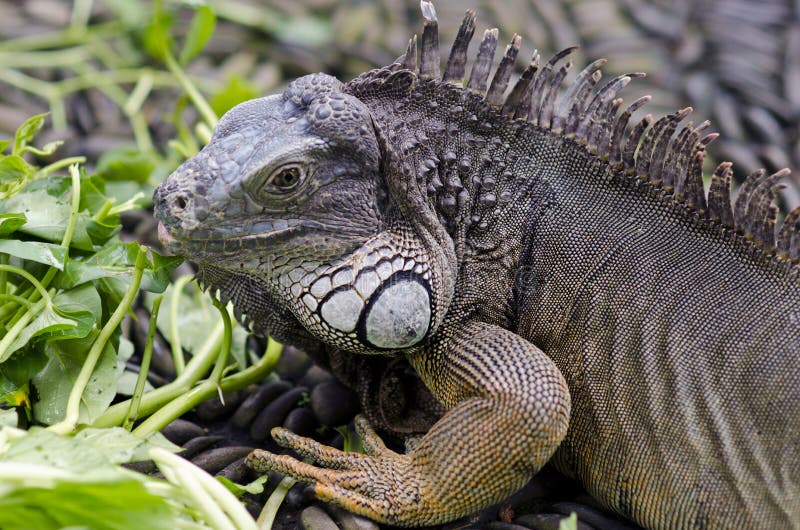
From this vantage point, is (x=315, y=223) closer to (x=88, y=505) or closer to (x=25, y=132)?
(x=88, y=505)

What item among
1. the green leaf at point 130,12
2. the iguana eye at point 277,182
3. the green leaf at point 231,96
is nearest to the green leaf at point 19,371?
the iguana eye at point 277,182

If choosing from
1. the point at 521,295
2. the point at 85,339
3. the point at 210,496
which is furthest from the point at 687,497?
the point at 85,339

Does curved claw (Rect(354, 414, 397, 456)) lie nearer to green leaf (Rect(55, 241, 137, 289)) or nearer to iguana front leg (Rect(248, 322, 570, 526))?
iguana front leg (Rect(248, 322, 570, 526))

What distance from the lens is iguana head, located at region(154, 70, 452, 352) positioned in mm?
2766

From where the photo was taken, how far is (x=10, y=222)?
3.03m

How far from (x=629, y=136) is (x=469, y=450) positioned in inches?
51.5

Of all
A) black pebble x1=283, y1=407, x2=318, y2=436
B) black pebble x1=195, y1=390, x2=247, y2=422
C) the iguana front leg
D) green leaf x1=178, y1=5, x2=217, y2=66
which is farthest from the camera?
green leaf x1=178, y1=5, x2=217, y2=66

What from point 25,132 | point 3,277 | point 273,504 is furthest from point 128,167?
point 273,504

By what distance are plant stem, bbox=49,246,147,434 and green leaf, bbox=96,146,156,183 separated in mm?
1312

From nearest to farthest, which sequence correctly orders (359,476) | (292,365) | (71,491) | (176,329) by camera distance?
(71,491) → (359,476) → (176,329) → (292,365)

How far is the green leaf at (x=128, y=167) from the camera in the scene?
4.32 m

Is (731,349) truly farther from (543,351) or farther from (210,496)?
(210,496)

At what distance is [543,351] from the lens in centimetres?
308

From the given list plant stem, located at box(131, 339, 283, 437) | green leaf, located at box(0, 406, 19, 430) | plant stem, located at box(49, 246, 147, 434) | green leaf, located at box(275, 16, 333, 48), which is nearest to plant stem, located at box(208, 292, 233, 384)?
plant stem, located at box(131, 339, 283, 437)
